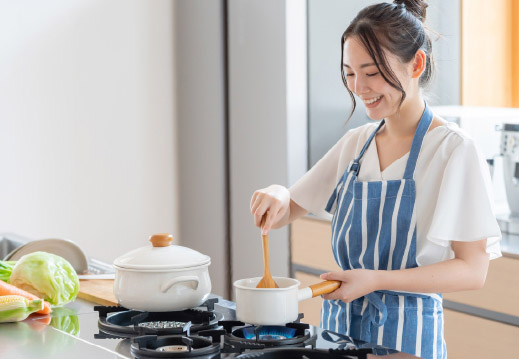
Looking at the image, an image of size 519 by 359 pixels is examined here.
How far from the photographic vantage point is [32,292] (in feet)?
5.17

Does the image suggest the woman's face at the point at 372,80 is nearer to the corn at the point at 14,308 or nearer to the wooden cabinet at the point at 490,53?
the corn at the point at 14,308

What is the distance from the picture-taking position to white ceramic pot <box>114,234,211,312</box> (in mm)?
1403

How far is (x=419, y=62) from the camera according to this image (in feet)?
5.57

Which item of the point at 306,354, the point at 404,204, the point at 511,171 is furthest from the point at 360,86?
the point at 511,171

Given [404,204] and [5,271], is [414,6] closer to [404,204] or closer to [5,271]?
[404,204]

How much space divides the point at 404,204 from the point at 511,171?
4.72ft

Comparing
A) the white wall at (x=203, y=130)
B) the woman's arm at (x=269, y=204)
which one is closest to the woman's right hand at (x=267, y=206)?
the woman's arm at (x=269, y=204)

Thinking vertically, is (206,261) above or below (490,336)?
above

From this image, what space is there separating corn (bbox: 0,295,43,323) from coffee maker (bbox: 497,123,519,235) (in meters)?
1.97

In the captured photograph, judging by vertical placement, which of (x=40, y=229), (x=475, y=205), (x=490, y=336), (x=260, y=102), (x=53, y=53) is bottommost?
(x=490, y=336)

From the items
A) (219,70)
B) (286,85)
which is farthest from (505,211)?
(219,70)

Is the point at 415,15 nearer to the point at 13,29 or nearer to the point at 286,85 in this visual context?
the point at 286,85

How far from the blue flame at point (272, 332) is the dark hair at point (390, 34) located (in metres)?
0.61

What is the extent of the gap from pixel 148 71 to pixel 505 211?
1872mm
